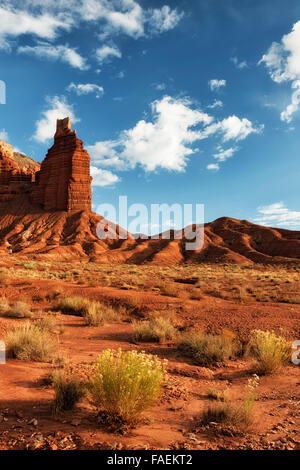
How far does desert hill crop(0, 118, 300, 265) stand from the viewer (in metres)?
50.7

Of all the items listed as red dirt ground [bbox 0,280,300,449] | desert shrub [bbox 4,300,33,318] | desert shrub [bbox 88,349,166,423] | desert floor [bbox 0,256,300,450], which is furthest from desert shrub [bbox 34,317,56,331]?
desert shrub [bbox 88,349,166,423]

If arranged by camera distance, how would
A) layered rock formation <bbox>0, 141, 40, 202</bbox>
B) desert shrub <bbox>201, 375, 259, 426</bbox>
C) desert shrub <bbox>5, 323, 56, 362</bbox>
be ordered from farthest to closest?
layered rock formation <bbox>0, 141, 40, 202</bbox> < desert shrub <bbox>5, 323, 56, 362</bbox> < desert shrub <bbox>201, 375, 259, 426</bbox>

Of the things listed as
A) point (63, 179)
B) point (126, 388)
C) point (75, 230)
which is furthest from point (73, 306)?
point (63, 179)

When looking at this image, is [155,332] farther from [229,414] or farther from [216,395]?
[229,414]

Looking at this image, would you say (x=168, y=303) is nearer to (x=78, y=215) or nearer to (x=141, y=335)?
(x=141, y=335)

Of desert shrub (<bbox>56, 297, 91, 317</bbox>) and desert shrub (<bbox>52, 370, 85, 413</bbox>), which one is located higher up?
desert shrub (<bbox>52, 370, 85, 413</bbox>)

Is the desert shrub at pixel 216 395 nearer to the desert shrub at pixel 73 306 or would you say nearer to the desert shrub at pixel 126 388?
the desert shrub at pixel 126 388

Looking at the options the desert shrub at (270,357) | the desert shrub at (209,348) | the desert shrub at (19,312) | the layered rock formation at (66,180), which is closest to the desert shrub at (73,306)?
the desert shrub at (19,312)

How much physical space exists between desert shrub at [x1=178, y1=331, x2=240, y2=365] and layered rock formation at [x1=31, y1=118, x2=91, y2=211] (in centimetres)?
6047

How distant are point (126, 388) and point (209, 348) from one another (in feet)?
11.8

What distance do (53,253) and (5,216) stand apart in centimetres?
2584

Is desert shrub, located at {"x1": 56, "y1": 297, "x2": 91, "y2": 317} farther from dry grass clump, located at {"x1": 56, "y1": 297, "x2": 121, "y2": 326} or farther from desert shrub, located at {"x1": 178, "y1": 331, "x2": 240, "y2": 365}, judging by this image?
desert shrub, located at {"x1": 178, "y1": 331, "x2": 240, "y2": 365}

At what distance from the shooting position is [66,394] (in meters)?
4.02
